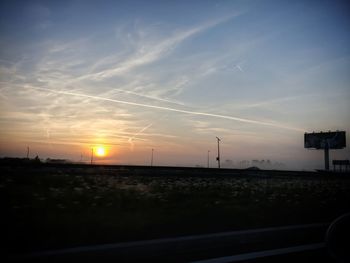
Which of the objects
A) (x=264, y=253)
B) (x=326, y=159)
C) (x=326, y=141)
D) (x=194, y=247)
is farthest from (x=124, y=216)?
(x=326, y=141)

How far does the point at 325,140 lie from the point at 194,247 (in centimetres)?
8524

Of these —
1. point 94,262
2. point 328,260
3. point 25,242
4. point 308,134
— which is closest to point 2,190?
point 25,242

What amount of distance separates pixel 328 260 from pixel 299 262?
1.93ft

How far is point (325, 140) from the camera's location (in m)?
83.8

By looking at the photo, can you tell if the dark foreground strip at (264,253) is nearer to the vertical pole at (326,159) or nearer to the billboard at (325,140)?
the vertical pole at (326,159)

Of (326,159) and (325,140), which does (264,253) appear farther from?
(325,140)

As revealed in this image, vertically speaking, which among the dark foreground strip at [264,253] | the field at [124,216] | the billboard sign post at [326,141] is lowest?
the dark foreground strip at [264,253]

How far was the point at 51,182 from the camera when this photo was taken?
1609cm

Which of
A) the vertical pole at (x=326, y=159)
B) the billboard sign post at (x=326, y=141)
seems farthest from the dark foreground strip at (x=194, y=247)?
the billboard sign post at (x=326, y=141)

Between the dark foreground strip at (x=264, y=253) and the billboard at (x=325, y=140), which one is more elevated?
the billboard at (x=325, y=140)

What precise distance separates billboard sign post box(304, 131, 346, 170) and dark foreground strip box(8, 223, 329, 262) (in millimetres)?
79993

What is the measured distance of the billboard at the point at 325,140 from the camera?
81.2 m

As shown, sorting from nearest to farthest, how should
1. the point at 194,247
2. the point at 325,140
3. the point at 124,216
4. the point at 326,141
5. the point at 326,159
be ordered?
1. the point at 194,247
2. the point at 124,216
3. the point at 326,159
4. the point at 326,141
5. the point at 325,140

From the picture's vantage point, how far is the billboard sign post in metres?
81.1
